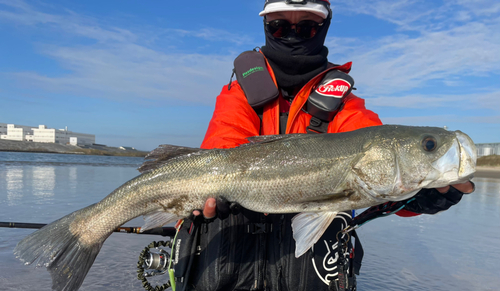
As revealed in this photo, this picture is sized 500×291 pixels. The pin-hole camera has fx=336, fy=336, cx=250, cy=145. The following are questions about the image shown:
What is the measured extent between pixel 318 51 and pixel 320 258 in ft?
7.64

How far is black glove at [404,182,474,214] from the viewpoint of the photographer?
266cm

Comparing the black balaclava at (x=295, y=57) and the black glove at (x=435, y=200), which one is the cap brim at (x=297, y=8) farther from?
the black glove at (x=435, y=200)

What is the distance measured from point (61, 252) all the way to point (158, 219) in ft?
2.59

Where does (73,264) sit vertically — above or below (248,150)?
below

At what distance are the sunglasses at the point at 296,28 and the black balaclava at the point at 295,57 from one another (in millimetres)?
41

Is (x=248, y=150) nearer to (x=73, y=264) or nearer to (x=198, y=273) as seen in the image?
(x=198, y=273)

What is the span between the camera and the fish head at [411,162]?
2369 mm

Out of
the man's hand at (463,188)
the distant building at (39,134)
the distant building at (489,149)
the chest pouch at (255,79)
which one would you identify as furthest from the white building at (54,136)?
the man's hand at (463,188)

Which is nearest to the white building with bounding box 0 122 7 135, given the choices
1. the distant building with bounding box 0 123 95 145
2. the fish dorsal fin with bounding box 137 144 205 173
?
the distant building with bounding box 0 123 95 145

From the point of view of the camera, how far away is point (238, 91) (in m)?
3.65

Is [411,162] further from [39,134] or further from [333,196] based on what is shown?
[39,134]

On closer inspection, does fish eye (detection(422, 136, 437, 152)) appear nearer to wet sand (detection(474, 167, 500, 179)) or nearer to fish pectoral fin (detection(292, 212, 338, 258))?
fish pectoral fin (detection(292, 212, 338, 258))

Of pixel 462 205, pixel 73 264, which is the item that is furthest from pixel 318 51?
pixel 462 205

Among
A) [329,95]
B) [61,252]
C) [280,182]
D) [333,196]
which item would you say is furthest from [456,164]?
Result: [61,252]
